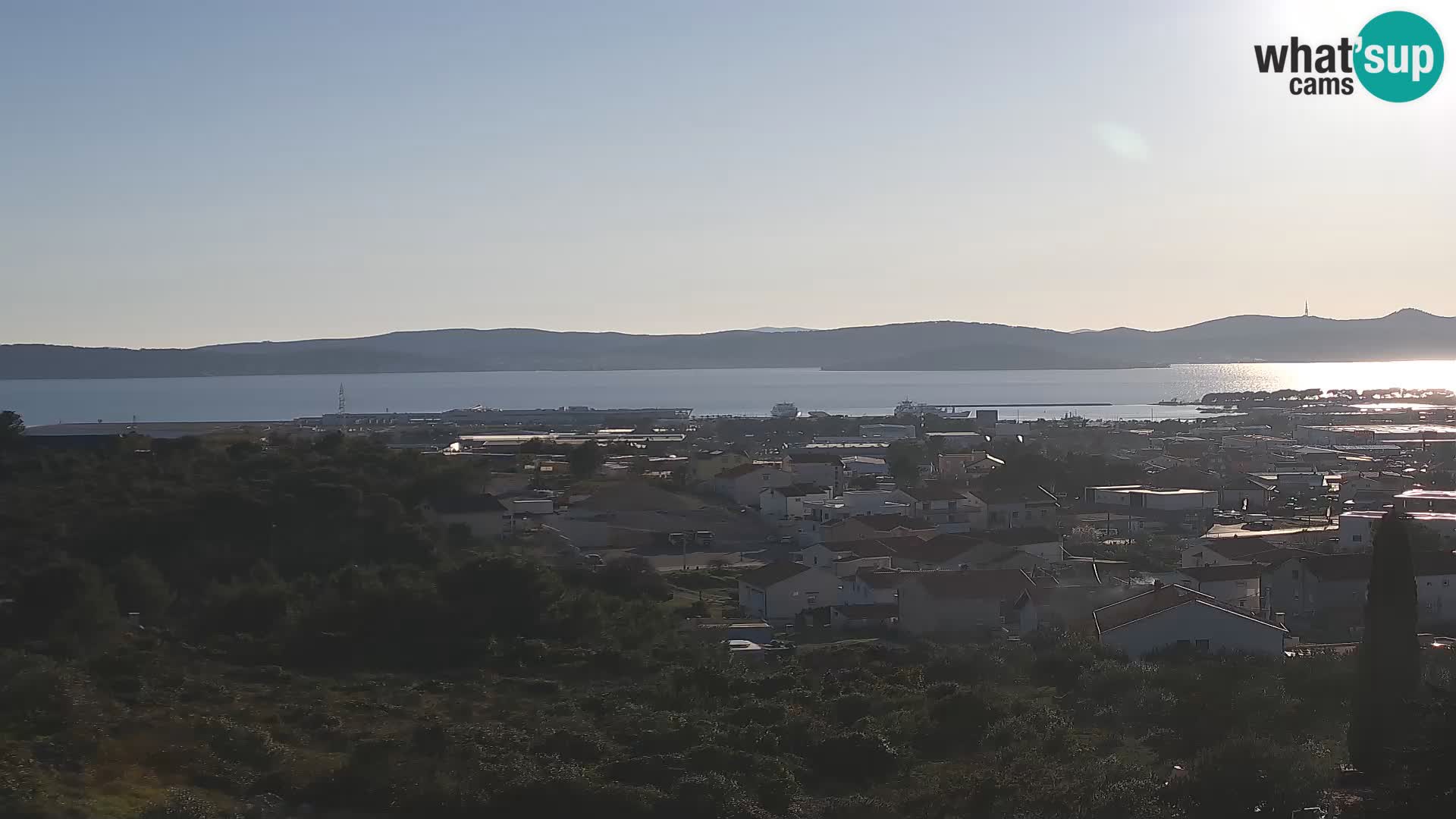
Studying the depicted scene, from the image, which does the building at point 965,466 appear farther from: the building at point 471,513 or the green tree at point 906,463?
the building at point 471,513

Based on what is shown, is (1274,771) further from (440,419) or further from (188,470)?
(440,419)

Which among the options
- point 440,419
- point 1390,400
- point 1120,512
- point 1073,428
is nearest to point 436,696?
point 1120,512

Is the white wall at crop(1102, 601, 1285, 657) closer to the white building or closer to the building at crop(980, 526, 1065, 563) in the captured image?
the building at crop(980, 526, 1065, 563)

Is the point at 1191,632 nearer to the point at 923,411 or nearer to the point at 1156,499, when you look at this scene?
the point at 1156,499

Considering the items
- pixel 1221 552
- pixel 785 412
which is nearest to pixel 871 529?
pixel 1221 552

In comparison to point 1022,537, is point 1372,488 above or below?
below

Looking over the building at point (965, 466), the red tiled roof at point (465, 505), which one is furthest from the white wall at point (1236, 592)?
the building at point (965, 466)

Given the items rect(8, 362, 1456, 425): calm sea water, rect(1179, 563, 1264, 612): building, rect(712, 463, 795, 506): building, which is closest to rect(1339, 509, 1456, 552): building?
rect(1179, 563, 1264, 612): building
